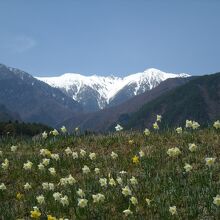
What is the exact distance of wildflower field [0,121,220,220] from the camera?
10.2 metres

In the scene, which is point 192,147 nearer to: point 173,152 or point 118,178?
point 173,152

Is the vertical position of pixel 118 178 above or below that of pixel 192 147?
→ below

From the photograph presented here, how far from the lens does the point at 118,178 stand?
11.7 m

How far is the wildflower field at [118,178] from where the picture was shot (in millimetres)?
10164

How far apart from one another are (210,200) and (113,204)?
83.9 inches

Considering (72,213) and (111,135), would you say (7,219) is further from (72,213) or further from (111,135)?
(111,135)

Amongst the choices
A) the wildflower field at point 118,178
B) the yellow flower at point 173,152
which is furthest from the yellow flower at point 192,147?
the yellow flower at point 173,152

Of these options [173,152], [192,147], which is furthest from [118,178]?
[192,147]

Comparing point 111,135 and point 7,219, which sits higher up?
point 111,135

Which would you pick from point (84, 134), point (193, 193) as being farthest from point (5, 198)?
point (84, 134)

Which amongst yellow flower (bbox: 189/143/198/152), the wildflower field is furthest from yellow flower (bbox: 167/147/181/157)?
yellow flower (bbox: 189/143/198/152)

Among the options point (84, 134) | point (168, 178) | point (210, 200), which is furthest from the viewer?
point (84, 134)

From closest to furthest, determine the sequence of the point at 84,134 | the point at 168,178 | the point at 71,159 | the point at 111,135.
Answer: the point at 168,178, the point at 71,159, the point at 111,135, the point at 84,134

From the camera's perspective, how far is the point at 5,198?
12703 millimetres
